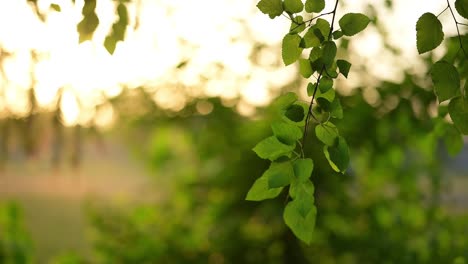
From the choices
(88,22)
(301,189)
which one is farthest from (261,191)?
(88,22)

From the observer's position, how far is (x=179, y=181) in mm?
2689

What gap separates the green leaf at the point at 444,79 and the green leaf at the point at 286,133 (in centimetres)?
11

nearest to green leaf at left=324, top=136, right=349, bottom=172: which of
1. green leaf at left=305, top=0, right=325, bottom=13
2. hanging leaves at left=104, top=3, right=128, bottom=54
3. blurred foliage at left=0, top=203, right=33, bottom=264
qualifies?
green leaf at left=305, top=0, right=325, bottom=13

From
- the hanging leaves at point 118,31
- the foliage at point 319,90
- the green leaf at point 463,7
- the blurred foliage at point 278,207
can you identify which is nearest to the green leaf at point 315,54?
the foliage at point 319,90

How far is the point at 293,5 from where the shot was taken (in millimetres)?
542

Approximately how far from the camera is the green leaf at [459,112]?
56 cm

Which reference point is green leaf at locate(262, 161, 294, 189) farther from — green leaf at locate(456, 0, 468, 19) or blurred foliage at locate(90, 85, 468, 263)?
blurred foliage at locate(90, 85, 468, 263)

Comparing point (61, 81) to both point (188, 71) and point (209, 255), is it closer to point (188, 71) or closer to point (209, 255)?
point (188, 71)

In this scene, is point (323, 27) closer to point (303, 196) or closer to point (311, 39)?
point (311, 39)

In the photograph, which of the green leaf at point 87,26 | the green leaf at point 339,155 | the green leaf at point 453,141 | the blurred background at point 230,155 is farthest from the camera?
the blurred background at point 230,155

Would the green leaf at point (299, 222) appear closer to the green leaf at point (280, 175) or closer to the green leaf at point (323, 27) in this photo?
the green leaf at point (280, 175)

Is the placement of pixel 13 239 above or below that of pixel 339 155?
below

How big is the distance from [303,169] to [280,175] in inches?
0.8

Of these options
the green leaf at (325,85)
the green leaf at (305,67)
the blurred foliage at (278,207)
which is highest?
the green leaf at (305,67)
